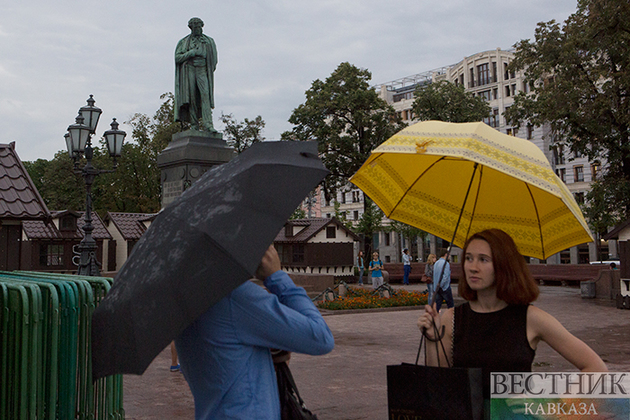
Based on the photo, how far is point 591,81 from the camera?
1011 inches

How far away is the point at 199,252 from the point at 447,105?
42.5 metres

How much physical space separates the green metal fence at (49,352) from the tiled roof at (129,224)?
33.5 metres

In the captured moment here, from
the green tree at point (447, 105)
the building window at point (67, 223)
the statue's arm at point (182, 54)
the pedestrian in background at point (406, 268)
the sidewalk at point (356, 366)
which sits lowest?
the sidewalk at point (356, 366)

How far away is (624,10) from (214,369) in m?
24.7

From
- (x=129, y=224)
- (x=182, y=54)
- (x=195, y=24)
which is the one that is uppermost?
(x=195, y=24)

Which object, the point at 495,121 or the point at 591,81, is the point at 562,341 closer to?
the point at 591,81

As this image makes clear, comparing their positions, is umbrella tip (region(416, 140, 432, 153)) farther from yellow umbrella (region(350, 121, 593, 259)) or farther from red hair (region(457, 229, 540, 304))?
red hair (region(457, 229, 540, 304))

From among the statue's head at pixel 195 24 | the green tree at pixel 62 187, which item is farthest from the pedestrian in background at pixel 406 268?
the green tree at pixel 62 187

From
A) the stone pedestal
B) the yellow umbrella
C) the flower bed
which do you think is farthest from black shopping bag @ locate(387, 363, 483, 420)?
the flower bed

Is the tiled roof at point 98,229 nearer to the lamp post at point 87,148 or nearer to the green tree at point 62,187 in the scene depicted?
Result: the green tree at point 62,187

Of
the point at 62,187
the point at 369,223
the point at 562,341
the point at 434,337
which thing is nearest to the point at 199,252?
the point at 434,337

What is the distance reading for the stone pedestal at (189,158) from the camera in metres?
14.0

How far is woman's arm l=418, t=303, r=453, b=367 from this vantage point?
3020mm

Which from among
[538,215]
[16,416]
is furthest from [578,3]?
[16,416]
